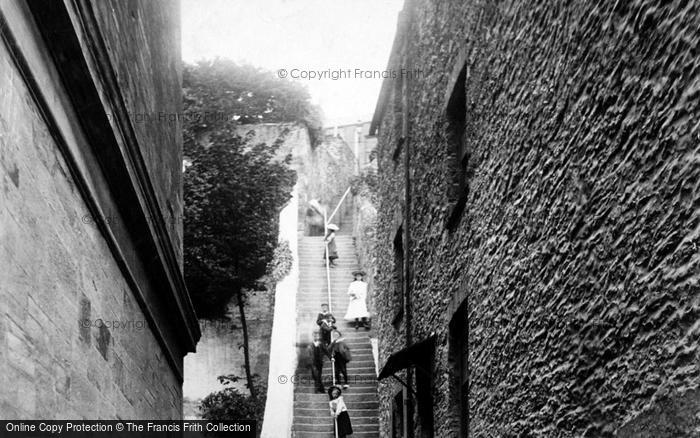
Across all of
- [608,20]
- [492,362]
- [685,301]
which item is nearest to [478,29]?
[492,362]

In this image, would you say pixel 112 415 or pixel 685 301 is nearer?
pixel 685 301

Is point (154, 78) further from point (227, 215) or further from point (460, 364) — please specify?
point (227, 215)

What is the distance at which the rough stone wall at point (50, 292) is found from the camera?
5.00 meters

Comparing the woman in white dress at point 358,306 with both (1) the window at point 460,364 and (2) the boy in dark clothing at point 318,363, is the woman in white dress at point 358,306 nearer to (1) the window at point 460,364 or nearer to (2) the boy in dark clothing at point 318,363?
(2) the boy in dark clothing at point 318,363

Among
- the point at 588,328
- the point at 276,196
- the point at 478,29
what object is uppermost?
the point at 276,196

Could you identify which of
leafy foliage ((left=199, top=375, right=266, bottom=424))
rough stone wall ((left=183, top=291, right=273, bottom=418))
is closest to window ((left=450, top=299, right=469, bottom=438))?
leafy foliage ((left=199, top=375, right=266, bottom=424))

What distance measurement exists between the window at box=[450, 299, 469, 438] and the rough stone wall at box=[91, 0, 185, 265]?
3272 mm

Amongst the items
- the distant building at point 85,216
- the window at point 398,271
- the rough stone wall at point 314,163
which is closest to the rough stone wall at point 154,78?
the distant building at point 85,216

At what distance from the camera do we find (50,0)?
5.80 meters

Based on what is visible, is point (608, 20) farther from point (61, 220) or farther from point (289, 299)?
point (289, 299)

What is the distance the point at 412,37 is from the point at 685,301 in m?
9.36

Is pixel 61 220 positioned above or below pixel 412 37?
→ below

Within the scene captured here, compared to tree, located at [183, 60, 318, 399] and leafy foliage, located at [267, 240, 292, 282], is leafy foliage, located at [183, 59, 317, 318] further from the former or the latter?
Answer: leafy foliage, located at [267, 240, 292, 282]

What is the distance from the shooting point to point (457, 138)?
35.1 feet
